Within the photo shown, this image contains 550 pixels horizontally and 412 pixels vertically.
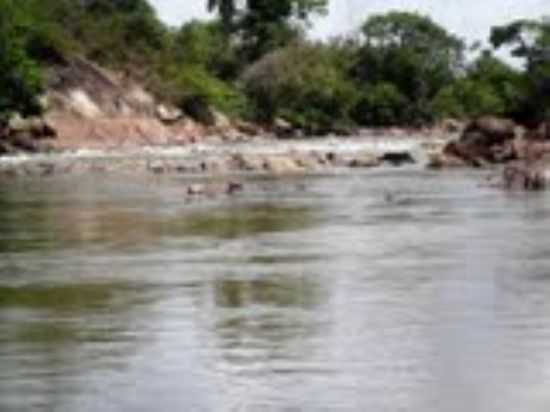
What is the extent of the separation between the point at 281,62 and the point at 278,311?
82.1 metres

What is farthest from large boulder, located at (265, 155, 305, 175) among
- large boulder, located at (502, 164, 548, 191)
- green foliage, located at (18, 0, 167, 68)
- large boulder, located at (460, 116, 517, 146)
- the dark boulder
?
green foliage, located at (18, 0, 167, 68)

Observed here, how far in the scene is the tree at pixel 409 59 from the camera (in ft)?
348

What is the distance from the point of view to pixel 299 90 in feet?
307

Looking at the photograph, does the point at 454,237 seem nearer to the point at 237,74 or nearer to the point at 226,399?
the point at 226,399

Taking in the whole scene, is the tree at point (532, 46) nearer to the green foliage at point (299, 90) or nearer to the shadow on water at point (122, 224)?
the green foliage at point (299, 90)

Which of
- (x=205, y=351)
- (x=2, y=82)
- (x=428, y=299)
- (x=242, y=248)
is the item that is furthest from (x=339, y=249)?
(x=2, y=82)

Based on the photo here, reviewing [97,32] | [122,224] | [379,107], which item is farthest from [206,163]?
[379,107]

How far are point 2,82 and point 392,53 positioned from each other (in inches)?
2081

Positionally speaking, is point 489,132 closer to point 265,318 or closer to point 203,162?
point 203,162

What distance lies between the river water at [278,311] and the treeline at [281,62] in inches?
1474

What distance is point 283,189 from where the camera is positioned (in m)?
33.9

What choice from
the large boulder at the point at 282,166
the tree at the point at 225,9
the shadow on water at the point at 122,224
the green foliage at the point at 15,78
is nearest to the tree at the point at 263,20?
the tree at the point at 225,9

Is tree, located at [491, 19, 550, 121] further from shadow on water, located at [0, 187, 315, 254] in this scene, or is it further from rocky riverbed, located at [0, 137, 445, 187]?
shadow on water, located at [0, 187, 315, 254]

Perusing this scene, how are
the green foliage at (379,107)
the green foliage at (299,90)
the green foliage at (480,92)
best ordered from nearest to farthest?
1. the green foliage at (299,90)
2. the green foliage at (379,107)
3. the green foliage at (480,92)
